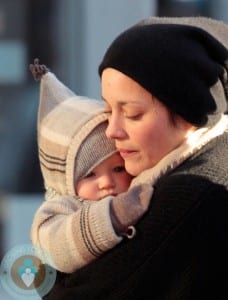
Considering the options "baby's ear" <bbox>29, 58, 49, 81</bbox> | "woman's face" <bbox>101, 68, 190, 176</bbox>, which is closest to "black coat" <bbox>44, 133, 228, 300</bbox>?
"woman's face" <bbox>101, 68, 190, 176</bbox>

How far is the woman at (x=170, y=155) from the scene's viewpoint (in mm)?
2330

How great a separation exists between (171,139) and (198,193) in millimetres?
184

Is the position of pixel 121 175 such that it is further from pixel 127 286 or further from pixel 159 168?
pixel 127 286

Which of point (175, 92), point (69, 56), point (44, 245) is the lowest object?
point (69, 56)

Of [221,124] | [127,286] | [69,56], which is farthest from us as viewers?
[69,56]

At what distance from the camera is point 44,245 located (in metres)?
2.56

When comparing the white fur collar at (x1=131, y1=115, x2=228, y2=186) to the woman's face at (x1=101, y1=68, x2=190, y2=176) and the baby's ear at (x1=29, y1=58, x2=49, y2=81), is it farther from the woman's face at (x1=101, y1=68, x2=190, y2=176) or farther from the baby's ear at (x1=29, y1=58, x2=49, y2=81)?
the baby's ear at (x1=29, y1=58, x2=49, y2=81)

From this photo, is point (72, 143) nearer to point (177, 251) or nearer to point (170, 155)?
point (170, 155)

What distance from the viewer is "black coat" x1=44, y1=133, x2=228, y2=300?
91.6 inches

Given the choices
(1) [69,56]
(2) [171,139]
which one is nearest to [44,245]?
(2) [171,139]

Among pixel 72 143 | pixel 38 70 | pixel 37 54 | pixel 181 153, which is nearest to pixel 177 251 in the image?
pixel 181 153

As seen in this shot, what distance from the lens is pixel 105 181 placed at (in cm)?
266

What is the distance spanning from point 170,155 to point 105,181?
25 centimetres

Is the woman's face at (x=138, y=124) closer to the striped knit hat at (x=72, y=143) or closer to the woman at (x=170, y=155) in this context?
the woman at (x=170, y=155)
